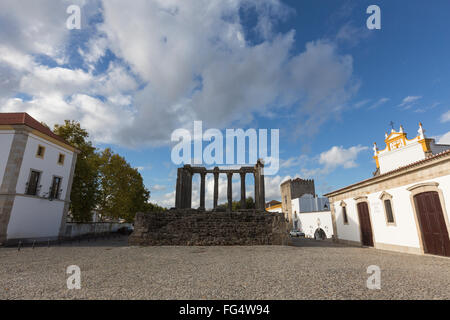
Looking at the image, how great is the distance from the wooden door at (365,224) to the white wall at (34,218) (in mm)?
25117

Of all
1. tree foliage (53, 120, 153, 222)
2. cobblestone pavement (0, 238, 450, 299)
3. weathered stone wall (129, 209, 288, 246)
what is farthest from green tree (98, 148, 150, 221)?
cobblestone pavement (0, 238, 450, 299)

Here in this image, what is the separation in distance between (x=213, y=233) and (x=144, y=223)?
198 inches

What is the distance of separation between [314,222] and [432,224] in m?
23.2

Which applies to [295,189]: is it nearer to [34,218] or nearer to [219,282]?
[34,218]

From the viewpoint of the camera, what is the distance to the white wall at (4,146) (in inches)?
614

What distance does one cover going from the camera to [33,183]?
16859 mm

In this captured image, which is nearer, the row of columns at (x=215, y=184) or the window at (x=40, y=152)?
the window at (x=40, y=152)

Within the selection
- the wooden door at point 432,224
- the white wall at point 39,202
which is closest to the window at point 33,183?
the white wall at point 39,202

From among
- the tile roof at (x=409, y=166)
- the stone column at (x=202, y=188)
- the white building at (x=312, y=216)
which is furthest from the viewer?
the white building at (x=312, y=216)

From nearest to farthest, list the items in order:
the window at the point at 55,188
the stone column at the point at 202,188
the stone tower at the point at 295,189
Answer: the window at the point at 55,188 → the stone column at the point at 202,188 → the stone tower at the point at 295,189

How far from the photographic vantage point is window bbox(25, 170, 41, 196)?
53.8 ft

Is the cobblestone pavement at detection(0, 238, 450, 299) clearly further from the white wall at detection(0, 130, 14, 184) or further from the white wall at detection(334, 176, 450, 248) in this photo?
the white wall at detection(0, 130, 14, 184)

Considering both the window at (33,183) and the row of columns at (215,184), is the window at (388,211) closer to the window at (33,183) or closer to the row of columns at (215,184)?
the row of columns at (215,184)
